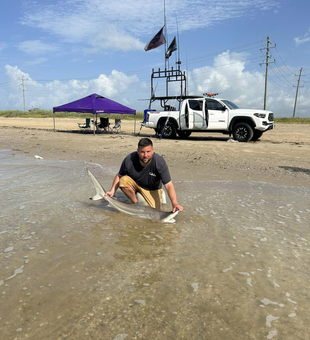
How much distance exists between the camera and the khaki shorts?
488cm

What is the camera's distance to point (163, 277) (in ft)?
9.79

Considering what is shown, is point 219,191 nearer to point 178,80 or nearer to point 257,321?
point 257,321

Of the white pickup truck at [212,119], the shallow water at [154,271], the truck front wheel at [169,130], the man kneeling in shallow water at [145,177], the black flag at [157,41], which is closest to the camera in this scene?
the shallow water at [154,271]

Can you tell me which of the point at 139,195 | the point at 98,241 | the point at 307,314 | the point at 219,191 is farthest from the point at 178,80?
the point at 307,314

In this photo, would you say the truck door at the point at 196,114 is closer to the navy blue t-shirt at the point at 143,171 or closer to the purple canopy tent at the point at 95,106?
the purple canopy tent at the point at 95,106

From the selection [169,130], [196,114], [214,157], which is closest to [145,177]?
[214,157]

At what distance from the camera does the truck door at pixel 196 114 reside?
1434 centimetres

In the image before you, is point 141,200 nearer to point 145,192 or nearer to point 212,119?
point 145,192

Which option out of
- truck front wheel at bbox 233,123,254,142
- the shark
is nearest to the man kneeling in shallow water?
the shark

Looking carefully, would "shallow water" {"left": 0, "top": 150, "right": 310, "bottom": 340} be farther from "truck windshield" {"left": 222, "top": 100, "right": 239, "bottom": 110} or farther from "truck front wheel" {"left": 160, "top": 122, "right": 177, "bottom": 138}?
"truck front wheel" {"left": 160, "top": 122, "right": 177, "bottom": 138}

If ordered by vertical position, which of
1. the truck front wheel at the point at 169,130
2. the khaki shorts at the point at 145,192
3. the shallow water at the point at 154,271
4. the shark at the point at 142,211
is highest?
the truck front wheel at the point at 169,130

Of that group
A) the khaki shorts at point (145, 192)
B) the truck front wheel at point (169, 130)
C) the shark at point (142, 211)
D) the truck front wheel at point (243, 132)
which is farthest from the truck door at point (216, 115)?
the shark at point (142, 211)

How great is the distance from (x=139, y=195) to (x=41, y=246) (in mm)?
1812

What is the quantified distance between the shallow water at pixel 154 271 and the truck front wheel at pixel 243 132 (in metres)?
8.27
